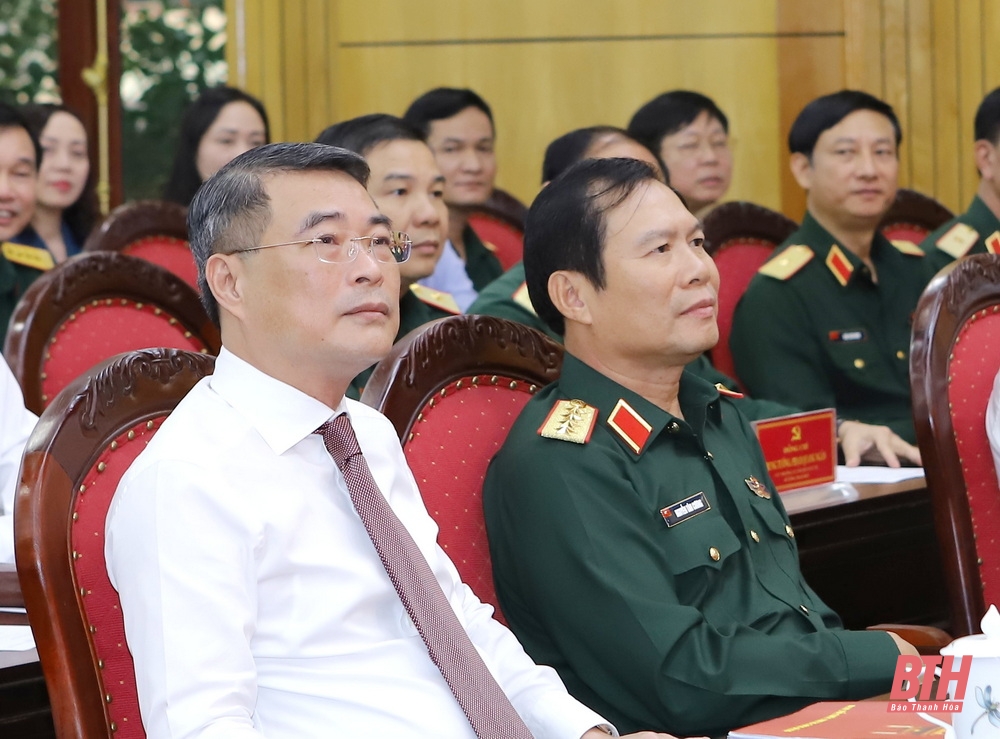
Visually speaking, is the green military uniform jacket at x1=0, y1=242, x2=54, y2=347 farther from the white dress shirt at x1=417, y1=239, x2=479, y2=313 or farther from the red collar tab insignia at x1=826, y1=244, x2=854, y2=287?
the red collar tab insignia at x1=826, y1=244, x2=854, y2=287

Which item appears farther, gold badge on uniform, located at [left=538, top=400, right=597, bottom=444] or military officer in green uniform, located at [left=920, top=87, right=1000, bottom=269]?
military officer in green uniform, located at [left=920, top=87, right=1000, bottom=269]

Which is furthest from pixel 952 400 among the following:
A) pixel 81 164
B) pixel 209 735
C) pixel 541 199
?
pixel 81 164

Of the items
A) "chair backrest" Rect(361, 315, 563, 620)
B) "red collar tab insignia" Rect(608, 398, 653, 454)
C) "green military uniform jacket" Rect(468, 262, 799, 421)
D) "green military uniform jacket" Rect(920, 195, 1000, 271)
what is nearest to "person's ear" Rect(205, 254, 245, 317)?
"chair backrest" Rect(361, 315, 563, 620)

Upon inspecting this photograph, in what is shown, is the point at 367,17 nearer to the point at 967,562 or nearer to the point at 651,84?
the point at 651,84

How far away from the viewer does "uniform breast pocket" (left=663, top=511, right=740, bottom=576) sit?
164 centimetres

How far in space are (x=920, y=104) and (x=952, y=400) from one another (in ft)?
11.1

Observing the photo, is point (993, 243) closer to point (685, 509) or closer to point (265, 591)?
point (685, 509)

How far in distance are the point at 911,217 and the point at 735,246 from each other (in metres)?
0.98

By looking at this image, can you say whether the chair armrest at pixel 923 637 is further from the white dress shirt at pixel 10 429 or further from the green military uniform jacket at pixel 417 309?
the white dress shirt at pixel 10 429

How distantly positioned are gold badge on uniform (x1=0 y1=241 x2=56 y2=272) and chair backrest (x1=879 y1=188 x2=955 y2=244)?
2.40 metres

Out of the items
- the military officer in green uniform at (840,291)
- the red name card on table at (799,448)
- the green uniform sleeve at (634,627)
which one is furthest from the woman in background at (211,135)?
the green uniform sleeve at (634,627)

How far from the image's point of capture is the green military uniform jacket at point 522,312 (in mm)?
2674

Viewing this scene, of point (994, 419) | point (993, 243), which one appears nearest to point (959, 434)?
point (994, 419)

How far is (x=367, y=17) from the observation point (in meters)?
5.49
